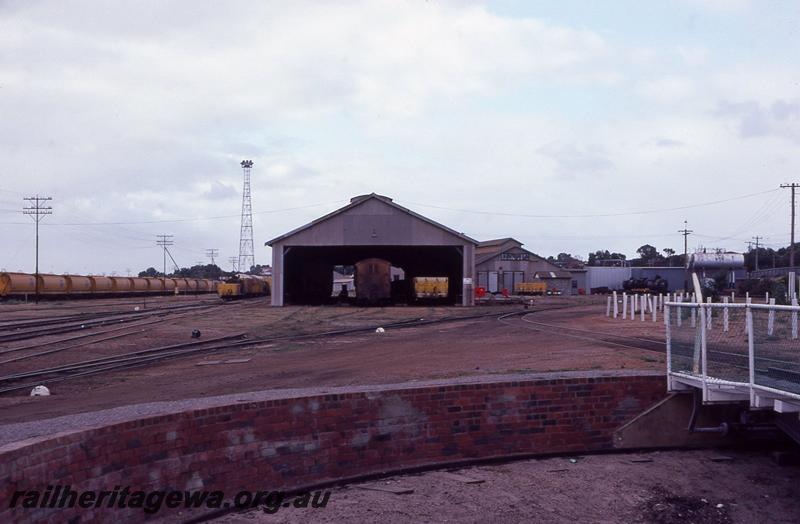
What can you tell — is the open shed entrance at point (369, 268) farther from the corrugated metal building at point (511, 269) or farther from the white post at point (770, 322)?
the white post at point (770, 322)

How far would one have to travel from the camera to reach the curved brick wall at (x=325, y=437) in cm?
630

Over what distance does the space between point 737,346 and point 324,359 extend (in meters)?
10.6

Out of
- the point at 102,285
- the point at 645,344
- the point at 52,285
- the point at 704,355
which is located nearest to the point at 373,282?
the point at 52,285

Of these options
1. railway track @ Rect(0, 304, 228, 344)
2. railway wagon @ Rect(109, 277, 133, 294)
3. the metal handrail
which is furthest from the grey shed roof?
the metal handrail

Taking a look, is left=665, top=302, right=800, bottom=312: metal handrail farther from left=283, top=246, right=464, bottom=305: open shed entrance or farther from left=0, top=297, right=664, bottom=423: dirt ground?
left=283, top=246, right=464, bottom=305: open shed entrance

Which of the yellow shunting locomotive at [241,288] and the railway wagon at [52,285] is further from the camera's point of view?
the yellow shunting locomotive at [241,288]

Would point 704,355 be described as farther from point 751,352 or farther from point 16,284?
point 16,284

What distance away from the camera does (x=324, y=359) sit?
A: 17656 mm

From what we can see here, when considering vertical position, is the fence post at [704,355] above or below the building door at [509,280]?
below

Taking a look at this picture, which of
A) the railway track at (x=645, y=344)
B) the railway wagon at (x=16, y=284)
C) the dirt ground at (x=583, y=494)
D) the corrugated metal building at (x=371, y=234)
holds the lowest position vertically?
the dirt ground at (x=583, y=494)

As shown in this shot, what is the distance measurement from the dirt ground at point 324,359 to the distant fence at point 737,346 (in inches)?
150

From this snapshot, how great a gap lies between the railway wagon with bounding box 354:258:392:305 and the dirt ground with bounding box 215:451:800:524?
124 feet

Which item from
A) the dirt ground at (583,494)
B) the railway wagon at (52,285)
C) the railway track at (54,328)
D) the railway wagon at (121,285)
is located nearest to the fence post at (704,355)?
the dirt ground at (583,494)

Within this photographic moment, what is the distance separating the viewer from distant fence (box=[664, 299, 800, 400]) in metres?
7.84
